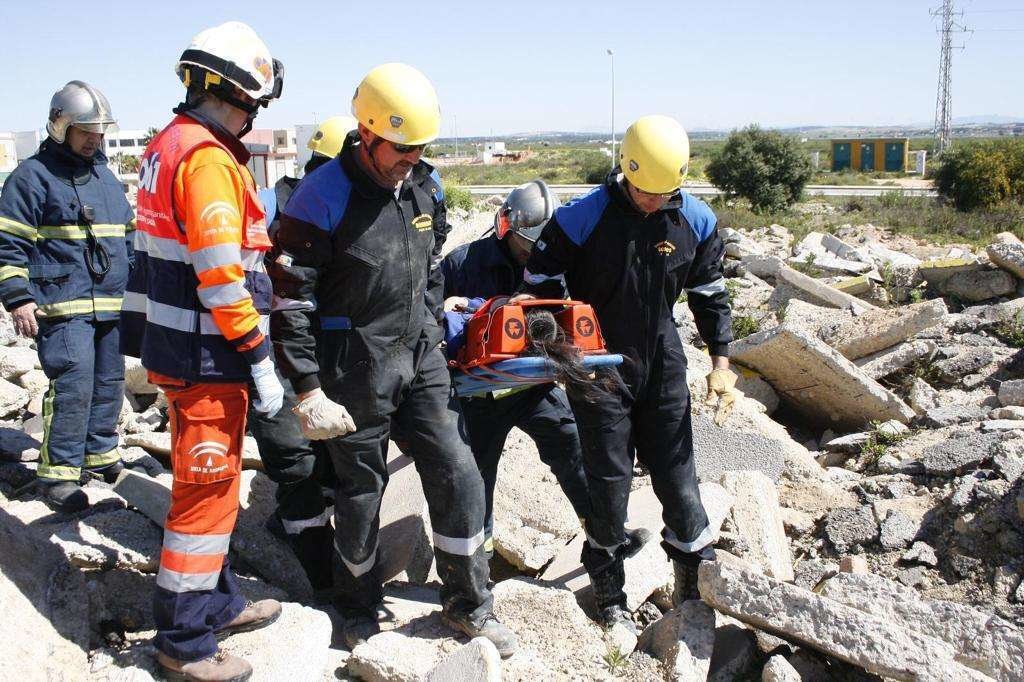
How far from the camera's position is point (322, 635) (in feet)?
9.79

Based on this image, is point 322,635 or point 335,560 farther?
point 335,560

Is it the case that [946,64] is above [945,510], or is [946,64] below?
above

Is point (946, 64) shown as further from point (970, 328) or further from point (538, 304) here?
point (538, 304)

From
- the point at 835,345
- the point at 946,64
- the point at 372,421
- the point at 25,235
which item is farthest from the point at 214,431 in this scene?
the point at 946,64

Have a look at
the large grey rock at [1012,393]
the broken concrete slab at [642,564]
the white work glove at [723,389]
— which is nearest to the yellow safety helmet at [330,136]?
the white work glove at [723,389]

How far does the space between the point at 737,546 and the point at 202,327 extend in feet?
9.01

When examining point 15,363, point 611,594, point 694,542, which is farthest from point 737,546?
point 15,363

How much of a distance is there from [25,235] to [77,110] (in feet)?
2.11

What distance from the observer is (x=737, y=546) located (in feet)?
13.6

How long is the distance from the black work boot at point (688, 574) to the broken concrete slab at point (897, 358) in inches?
143

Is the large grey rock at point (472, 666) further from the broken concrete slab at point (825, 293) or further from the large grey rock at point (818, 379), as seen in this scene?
the broken concrete slab at point (825, 293)

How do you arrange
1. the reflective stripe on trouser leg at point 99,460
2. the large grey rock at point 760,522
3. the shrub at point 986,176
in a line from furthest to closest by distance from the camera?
the shrub at point 986,176, the reflective stripe on trouser leg at point 99,460, the large grey rock at point 760,522

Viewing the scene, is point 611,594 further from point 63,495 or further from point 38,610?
point 63,495

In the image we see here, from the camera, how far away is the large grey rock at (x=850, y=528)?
14.7ft
